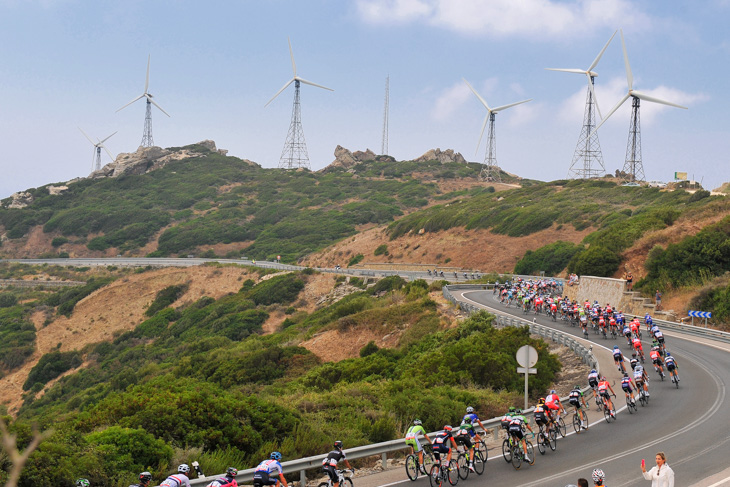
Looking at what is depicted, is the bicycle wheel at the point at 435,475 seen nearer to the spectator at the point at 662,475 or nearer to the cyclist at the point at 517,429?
the cyclist at the point at 517,429

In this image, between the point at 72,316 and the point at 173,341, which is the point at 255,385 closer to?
the point at 173,341

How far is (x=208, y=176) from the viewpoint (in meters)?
151

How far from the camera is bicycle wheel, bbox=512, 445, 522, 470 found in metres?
13.5

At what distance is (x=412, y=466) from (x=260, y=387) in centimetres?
1681

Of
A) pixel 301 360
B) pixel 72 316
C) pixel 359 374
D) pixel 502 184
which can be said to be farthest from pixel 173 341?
pixel 502 184

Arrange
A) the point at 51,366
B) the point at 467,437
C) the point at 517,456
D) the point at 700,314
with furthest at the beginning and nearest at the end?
the point at 51,366, the point at 700,314, the point at 517,456, the point at 467,437

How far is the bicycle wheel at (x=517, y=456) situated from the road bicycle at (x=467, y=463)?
63 centimetres

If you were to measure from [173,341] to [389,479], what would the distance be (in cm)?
4355

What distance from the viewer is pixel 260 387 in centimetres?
2856

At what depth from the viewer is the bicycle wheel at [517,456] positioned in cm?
1354

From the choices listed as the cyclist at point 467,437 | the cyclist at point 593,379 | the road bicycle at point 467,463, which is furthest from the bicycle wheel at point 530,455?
the cyclist at point 593,379

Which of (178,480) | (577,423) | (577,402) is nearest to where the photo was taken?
(178,480)

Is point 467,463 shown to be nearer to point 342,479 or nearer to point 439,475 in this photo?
point 439,475

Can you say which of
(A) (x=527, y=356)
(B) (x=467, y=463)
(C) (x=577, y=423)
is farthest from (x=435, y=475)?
(C) (x=577, y=423)
